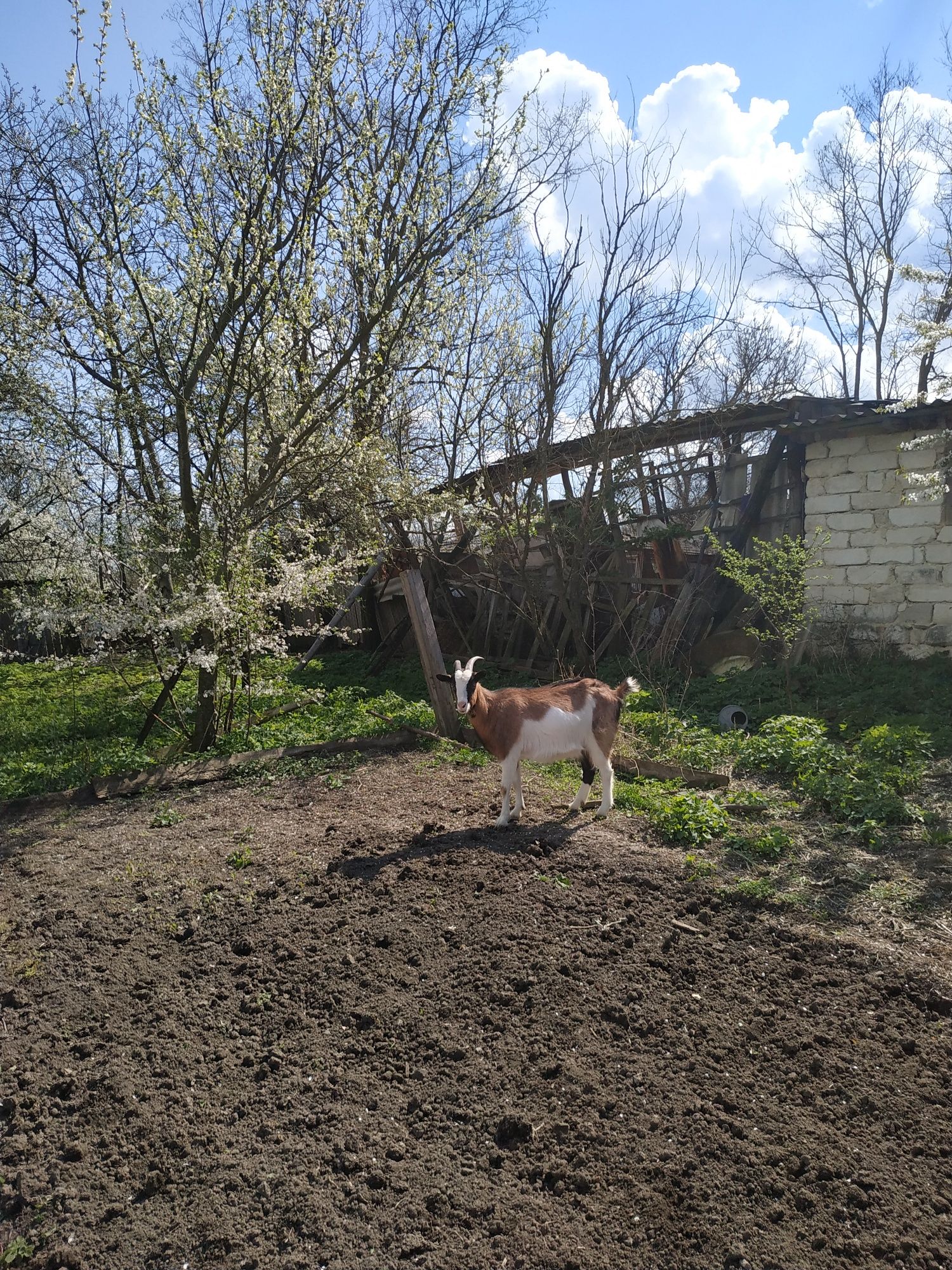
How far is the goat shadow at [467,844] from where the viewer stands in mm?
4434

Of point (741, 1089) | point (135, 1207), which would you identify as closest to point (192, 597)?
point (135, 1207)

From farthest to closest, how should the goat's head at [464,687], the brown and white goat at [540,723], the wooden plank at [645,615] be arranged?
1. the wooden plank at [645,615]
2. the brown and white goat at [540,723]
3. the goat's head at [464,687]

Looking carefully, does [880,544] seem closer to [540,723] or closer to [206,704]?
[540,723]

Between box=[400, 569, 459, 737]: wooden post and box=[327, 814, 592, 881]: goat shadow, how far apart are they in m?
2.33

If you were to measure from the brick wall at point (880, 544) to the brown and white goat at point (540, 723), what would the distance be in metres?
6.41

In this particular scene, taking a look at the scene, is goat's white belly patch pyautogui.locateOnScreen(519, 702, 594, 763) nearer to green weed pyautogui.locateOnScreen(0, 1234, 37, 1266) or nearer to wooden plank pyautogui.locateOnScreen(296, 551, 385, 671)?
wooden plank pyautogui.locateOnScreen(296, 551, 385, 671)

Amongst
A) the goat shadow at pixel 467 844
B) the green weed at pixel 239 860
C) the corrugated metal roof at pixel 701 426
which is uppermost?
the corrugated metal roof at pixel 701 426

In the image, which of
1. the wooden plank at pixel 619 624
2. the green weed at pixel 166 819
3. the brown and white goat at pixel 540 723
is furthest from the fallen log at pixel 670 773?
the wooden plank at pixel 619 624

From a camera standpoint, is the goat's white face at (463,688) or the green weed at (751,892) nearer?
the green weed at (751,892)

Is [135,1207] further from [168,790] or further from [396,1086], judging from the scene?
[168,790]

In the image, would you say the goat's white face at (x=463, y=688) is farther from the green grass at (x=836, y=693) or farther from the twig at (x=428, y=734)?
the green grass at (x=836, y=693)

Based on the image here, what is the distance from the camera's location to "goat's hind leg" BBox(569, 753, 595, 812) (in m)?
5.23

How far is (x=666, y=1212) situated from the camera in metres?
2.20

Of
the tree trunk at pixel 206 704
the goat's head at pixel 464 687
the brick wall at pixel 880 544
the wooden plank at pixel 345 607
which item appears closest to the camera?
the goat's head at pixel 464 687
